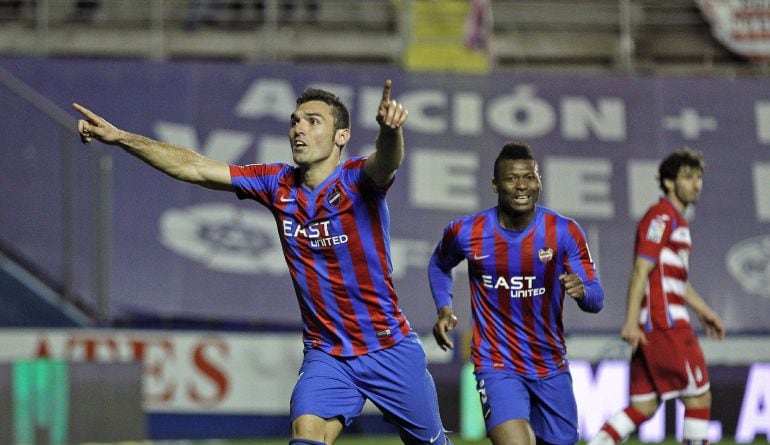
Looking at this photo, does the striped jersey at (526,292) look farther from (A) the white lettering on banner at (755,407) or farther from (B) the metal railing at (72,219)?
(B) the metal railing at (72,219)

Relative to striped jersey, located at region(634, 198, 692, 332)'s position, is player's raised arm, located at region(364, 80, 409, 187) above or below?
above

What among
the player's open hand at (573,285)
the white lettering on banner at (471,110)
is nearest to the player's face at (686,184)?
the player's open hand at (573,285)

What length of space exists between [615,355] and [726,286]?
2269 millimetres

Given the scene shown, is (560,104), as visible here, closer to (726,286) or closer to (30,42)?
(726,286)

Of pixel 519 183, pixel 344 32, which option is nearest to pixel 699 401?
pixel 519 183

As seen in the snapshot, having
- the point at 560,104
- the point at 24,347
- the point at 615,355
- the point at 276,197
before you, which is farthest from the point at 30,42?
the point at 276,197

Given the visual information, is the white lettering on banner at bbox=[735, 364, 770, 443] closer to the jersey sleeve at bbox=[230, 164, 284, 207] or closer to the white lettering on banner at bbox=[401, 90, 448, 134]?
the white lettering on banner at bbox=[401, 90, 448, 134]

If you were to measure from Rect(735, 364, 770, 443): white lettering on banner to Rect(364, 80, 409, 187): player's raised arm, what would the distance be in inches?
317

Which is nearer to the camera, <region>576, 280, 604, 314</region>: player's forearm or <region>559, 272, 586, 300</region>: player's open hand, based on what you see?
<region>559, 272, 586, 300</region>: player's open hand

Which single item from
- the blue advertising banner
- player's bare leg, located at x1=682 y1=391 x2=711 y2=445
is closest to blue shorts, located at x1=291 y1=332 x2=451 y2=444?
player's bare leg, located at x1=682 y1=391 x2=711 y2=445

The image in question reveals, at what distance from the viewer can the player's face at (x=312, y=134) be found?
604 centimetres

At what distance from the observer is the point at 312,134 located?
19.9 ft

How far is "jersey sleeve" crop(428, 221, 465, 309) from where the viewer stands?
719cm

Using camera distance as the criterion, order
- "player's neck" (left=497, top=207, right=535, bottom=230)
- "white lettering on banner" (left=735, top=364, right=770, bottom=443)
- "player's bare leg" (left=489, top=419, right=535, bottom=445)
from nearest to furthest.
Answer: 1. "player's bare leg" (left=489, top=419, right=535, bottom=445)
2. "player's neck" (left=497, top=207, right=535, bottom=230)
3. "white lettering on banner" (left=735, top=364, right=770, bottom=443)
